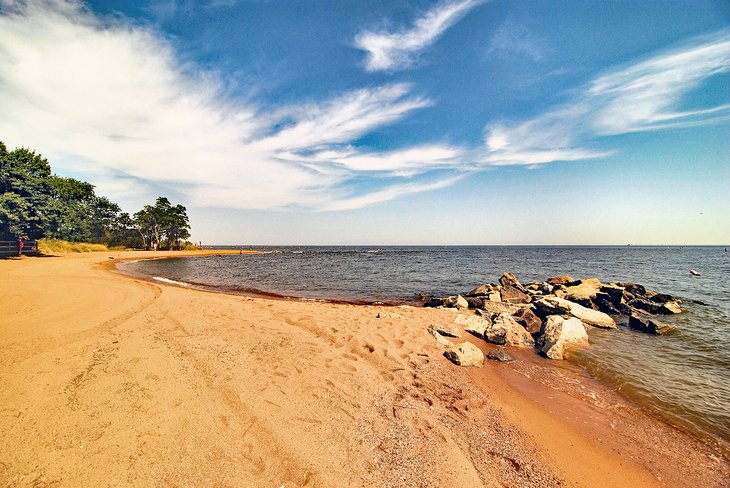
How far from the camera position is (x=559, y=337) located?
9820 millimetres

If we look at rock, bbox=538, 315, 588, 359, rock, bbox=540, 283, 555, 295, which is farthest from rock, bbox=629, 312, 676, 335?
rock, bbox=540, 283, 555, 295

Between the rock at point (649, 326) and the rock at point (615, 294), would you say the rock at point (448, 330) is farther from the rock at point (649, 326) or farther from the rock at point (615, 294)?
the rock at point (615, 294)

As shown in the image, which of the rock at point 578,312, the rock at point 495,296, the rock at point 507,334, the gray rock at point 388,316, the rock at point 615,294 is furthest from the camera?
the rock at point 495,296

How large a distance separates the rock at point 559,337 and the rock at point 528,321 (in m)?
0.74

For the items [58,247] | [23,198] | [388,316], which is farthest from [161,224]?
[388,316]

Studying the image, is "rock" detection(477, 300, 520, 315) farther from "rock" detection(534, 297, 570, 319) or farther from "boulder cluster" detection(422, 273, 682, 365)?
"rock" detection(534, 297, 570, 319)

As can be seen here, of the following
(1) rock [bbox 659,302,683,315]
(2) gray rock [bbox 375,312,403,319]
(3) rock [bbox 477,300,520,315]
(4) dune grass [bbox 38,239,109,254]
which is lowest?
(1) rock [bbox 659,302,683,315]

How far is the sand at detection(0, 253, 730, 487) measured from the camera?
3711mm

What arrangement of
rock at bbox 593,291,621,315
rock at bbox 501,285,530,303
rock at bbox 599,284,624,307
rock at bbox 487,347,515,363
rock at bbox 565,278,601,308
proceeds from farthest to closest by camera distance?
1. rock at bbox 501,285,530,303
2. rock at bbox 565,278,601,308
3. rock at bbox 599,284,624,307
4. rock at bbox 593,291,621,315
5. rock at bbox 487,347,515,363

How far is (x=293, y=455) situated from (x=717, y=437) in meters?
8.60

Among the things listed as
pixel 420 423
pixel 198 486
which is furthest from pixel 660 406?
pixel 198 486

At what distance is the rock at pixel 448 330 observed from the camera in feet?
34.5

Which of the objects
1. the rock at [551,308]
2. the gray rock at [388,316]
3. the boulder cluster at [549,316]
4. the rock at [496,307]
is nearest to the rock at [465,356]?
the boulder cluster at [549,316]

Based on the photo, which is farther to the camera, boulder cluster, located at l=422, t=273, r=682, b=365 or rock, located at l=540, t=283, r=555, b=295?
rock, located at l=540, t=283, r=555, b=295
